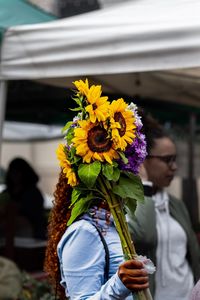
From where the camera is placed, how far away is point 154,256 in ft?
11.2

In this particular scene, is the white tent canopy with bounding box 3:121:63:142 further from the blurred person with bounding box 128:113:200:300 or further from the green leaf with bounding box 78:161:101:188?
the green leaf with bounding box 78:161:101:188

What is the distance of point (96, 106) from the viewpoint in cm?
213

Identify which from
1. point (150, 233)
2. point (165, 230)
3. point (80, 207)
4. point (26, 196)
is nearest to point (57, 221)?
point (80, 207)

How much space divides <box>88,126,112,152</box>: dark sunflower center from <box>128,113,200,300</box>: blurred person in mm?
1238

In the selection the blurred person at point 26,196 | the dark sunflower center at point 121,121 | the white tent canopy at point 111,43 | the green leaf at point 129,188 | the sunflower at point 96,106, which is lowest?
the blurred person at point 26,196

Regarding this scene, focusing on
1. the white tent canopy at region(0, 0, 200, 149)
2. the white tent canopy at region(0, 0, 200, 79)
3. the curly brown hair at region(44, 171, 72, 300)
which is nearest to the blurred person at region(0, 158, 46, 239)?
the white tent canopy at region(0, 0, 200, 149)

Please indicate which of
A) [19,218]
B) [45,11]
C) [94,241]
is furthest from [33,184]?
[94,241]

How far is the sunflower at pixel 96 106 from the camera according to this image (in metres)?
2.11

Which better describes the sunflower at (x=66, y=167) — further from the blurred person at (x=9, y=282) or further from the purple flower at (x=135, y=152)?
the blurred person at (x=9, y=282)

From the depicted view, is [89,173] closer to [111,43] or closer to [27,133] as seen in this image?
[111,43]

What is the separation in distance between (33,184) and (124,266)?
517 centimetres

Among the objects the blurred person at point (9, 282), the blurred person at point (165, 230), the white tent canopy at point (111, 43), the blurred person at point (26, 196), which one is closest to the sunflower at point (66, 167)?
the blurred person at point (165, 230)

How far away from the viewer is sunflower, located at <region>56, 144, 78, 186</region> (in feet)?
7.17

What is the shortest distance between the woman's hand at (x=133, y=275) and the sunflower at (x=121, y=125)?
376mm
